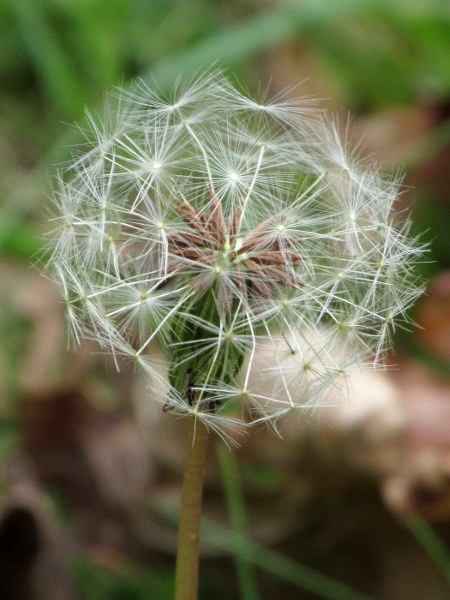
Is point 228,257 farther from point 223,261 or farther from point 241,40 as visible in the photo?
point 241,40

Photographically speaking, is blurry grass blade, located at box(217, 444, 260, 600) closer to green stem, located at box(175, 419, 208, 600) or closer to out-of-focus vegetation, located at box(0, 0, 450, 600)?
out-of-focus vegetation, located at box(0, 0, 450, 600)

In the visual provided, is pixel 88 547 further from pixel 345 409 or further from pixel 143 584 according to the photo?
pixel 345 409

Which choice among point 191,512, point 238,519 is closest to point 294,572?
point 238,519

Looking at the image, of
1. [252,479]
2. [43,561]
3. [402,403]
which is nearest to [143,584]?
[43,561]

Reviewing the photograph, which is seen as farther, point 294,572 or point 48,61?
point 48,61

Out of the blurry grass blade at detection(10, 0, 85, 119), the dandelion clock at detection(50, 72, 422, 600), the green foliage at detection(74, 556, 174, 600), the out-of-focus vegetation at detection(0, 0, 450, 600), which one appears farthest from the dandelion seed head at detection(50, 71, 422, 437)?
the blurry grass blade at detection(10, 0, 85, 119)

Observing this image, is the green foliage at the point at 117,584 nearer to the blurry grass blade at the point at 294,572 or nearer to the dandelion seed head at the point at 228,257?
the blurry grass blade at the point at 294,572
